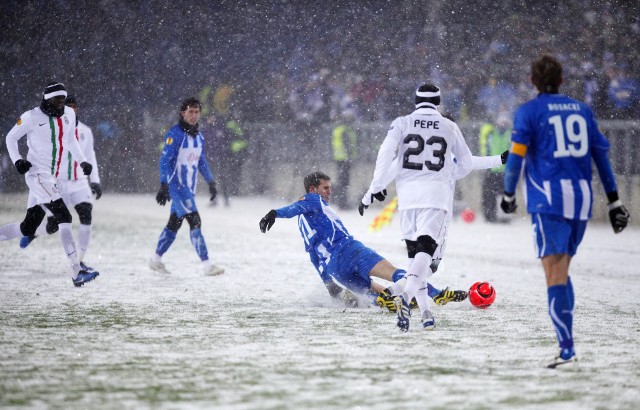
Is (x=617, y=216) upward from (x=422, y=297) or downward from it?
upward

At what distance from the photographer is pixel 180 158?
1097 cm

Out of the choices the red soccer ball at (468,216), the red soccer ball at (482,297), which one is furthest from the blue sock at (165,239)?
the red soccer ball at (468,216)

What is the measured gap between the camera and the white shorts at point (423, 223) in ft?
24.3

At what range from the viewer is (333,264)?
8547 mm

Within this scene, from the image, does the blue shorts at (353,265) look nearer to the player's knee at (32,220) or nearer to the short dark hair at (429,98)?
the short dark hair at (429,98)

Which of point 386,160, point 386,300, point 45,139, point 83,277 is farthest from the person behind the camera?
point 45,139

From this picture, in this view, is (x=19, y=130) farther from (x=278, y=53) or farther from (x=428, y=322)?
(x=278, y=53)

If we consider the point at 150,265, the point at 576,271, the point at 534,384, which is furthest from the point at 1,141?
the point at 534,384

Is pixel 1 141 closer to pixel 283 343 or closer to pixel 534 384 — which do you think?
pixel 283 343

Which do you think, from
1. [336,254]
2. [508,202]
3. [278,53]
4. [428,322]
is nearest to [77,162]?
[336,254]

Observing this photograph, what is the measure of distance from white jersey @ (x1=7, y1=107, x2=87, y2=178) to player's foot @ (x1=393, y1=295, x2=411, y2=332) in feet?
14.0

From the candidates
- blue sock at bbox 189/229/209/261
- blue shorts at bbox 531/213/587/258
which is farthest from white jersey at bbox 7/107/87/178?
blue shorts at bbox 531/213/587/258

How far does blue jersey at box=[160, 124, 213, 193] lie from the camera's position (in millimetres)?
10867

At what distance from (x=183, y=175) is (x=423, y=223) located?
425 centimetres
